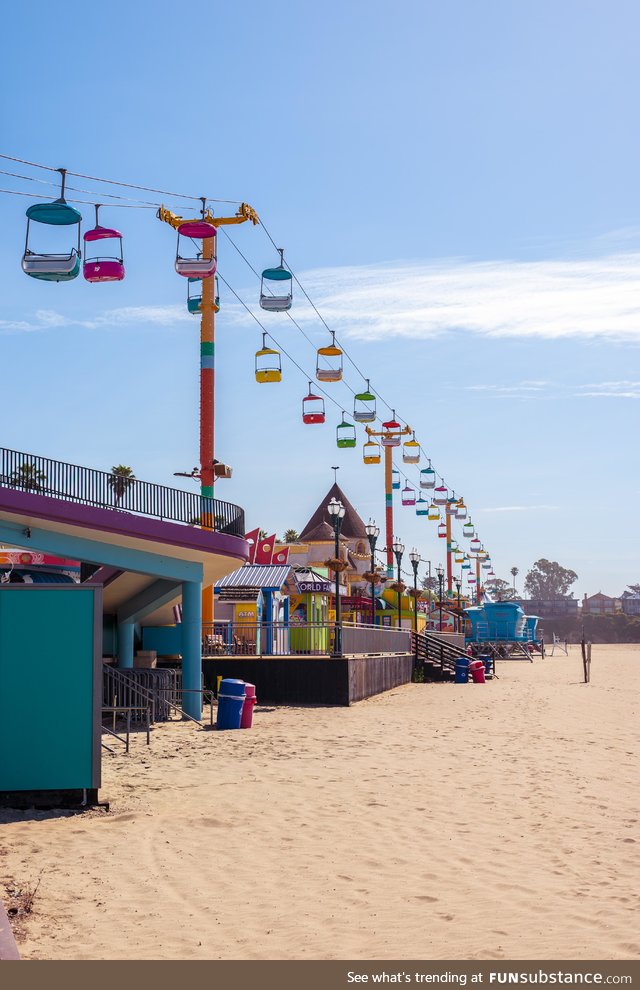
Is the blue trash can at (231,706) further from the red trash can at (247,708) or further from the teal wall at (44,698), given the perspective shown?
the teal wall at (44,698)

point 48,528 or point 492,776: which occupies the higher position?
point 48,528

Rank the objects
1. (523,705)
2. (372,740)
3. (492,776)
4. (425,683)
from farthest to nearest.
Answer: (425,683)
(523,705)
(372,740)
(492,776)

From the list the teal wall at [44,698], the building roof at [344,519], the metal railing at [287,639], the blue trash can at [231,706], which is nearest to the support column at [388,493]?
the building roof at [344,519]

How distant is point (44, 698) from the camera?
11.5 metres

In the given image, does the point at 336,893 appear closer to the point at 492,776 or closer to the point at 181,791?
the point at 181,791

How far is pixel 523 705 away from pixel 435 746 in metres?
10.1

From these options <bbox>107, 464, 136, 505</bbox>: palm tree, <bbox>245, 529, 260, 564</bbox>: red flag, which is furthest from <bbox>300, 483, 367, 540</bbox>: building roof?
<bbox>107, 464, 136, 505</bbox>: palm tree

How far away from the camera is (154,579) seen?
2555cm

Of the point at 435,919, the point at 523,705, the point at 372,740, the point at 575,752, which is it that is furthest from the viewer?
the point at 523,705

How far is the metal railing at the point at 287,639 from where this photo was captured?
2988 centimetres

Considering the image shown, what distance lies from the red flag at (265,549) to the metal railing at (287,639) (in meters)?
10.2

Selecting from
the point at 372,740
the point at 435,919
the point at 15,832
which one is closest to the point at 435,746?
the point at 372,740

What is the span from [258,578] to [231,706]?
15.5 meters

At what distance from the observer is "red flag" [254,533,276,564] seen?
153 feet
